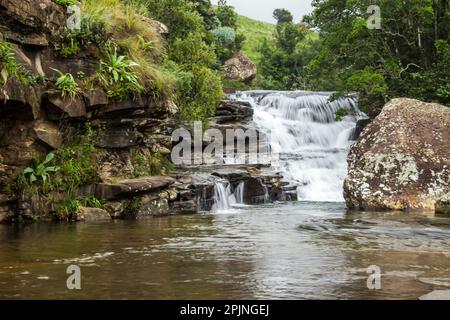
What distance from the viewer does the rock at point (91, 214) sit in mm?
12688

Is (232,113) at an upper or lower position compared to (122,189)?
upper

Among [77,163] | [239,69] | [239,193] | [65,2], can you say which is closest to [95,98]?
[77,163]

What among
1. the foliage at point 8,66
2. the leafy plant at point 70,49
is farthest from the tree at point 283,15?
the foliage at point 8,66

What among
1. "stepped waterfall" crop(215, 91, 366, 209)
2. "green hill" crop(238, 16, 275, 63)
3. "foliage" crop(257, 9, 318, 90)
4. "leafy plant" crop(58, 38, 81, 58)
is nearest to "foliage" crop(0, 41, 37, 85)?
"leafy plant" crop(58, 38, 81, 58)

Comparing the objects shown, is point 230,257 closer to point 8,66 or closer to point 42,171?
point 42,171

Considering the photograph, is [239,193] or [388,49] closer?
[239,193]

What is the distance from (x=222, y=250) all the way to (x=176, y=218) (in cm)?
498

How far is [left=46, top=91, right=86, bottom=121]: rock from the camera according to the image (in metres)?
12.9

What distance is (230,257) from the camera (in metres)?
8.17

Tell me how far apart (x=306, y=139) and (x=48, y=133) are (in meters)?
13.6

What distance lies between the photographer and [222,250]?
880 cm

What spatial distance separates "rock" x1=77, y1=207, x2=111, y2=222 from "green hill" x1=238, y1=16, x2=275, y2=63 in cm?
4294
